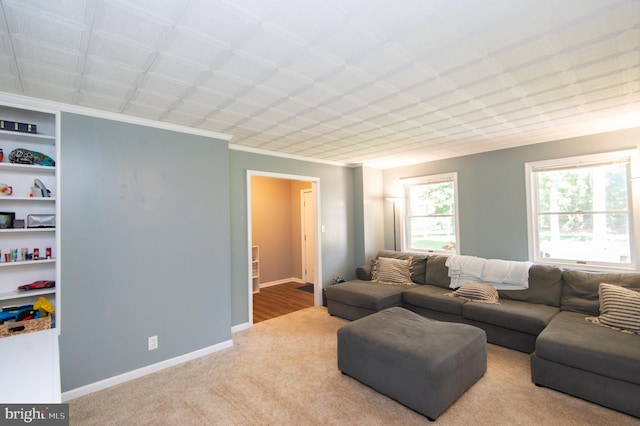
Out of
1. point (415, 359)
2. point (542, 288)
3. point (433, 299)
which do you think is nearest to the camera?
point (415, 359)

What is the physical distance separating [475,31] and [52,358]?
2.67 meters

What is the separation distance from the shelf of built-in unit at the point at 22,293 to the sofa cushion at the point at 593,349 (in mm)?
4121

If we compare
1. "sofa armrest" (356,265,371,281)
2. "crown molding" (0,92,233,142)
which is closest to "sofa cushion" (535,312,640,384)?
"sofa armrest" (356,265,371,281)

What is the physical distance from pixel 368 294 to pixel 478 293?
1.36 metres

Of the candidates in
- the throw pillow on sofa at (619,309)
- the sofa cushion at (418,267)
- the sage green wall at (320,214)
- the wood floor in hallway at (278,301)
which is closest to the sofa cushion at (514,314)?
the throw pillow on sofa at (619,309)

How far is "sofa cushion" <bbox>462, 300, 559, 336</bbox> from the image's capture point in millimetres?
2982

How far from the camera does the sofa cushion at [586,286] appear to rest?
9.83 ft

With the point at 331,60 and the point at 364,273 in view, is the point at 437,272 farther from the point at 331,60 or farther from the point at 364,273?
the point at 331,60

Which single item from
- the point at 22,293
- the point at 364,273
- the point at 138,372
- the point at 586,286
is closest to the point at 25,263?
the point at 22,293

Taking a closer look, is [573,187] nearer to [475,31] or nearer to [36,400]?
[475,31]

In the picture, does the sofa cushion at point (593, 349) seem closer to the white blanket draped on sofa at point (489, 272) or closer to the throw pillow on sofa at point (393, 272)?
the white blanket draped on sofa at point (489, 272)

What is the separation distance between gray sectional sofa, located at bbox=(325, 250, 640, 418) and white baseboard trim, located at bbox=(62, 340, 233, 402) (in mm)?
1820

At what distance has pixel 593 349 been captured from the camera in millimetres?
2287

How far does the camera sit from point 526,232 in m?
3.96
